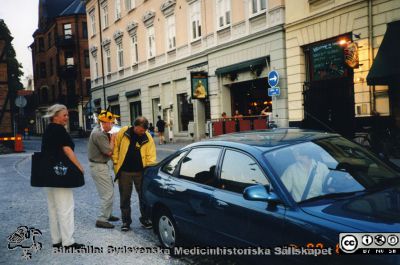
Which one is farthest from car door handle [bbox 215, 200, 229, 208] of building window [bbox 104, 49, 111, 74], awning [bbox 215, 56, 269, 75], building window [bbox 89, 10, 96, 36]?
building window [bbox 89, 10, 96, 36]

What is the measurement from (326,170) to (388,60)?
10103 millimetres

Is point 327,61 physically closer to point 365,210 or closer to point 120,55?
point 365,210

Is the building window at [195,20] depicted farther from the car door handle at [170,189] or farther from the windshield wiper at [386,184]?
the windshield wiper at [386,184]

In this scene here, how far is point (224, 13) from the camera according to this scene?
68.3 feet

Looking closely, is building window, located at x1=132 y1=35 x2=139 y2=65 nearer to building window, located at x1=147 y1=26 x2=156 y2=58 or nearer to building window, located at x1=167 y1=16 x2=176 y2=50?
building window, located at x1=147 y1=26 x2=156 y2=58

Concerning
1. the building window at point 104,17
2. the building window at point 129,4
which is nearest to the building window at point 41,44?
the building window at point 104,17

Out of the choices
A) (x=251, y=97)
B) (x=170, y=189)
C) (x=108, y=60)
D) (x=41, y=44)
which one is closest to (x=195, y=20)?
(x=251, y=97)

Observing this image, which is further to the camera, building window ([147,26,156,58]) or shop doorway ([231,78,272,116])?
building window ([147,26,156,58])

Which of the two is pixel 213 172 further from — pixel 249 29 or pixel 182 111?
pixel 182 111

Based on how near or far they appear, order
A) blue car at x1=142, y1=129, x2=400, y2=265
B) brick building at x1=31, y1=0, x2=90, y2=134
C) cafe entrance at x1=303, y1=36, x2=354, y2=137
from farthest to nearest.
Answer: brick building at x1=31, y1=0, x2=90, y2=134
cafe entrance at x1=303, y1=36, x2=354, y2=137
blue car at x1=142, y1=129, x2=400, y2=265

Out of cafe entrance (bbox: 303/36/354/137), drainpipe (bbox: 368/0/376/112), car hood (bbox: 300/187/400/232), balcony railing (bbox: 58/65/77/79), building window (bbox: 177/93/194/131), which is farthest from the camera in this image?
balcony railing (bbox: 58/65/77/79)

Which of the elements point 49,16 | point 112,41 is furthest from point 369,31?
point 49,16

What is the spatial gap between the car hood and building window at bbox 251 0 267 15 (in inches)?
626

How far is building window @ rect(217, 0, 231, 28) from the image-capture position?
67.3 ft
